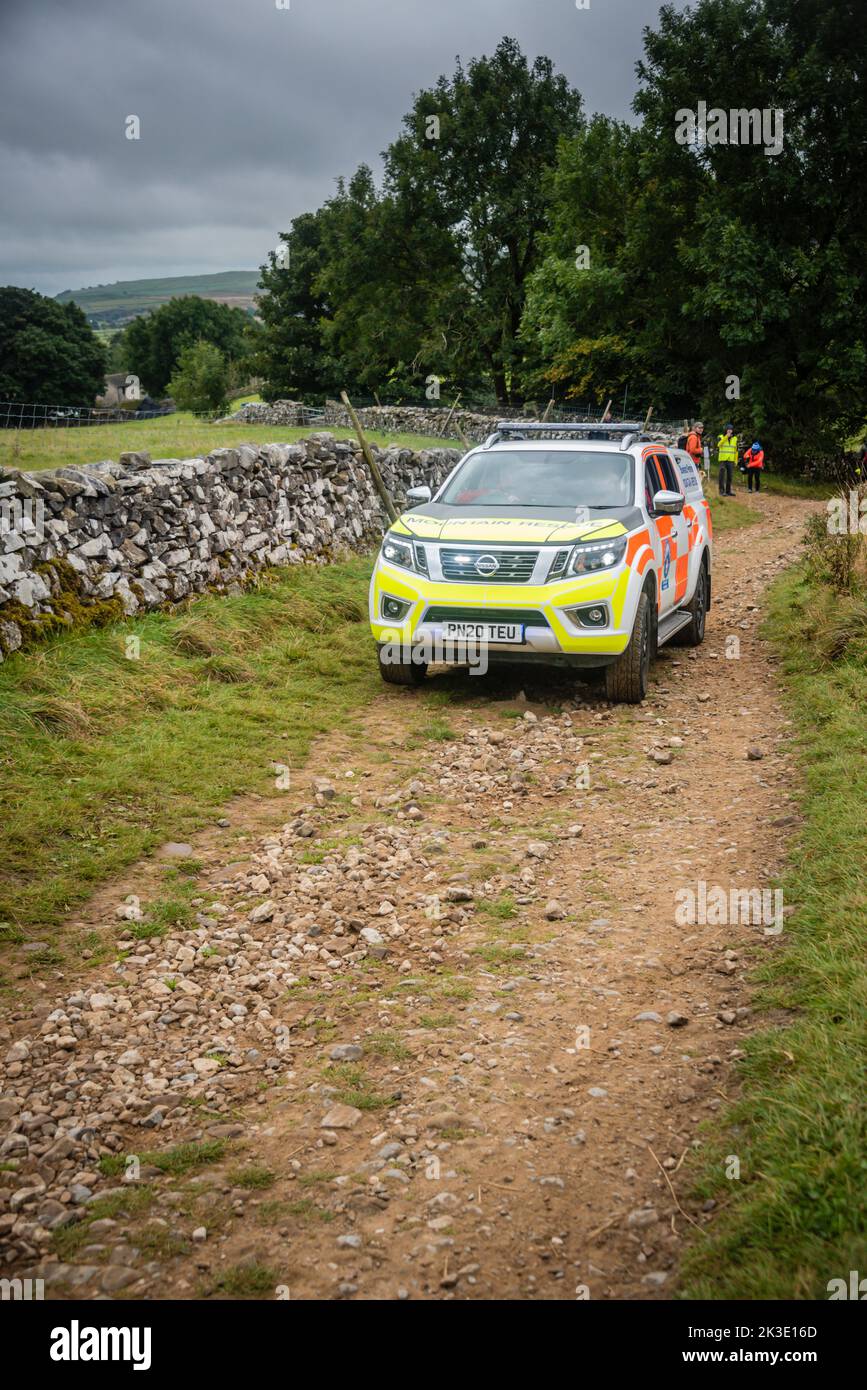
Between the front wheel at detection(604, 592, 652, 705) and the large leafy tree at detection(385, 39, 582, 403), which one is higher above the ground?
the large leafy tree at detection(385, 39, 582, 403)

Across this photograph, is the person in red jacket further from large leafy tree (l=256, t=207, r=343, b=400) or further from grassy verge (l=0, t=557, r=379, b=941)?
large leafy tree (l=256, t=207, r=343, b=400)

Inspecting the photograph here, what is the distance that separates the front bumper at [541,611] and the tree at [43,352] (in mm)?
66517

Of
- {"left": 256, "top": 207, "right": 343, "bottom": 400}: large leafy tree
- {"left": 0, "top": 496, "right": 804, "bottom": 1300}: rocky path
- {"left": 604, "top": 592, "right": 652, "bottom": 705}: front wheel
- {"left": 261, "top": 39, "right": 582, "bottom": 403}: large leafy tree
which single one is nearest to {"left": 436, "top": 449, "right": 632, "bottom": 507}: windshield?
{"left": 604, "top": 592, "right": 652, "bottom": 705}: front wheel

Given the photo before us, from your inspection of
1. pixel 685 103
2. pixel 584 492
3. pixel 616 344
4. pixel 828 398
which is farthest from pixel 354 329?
pixel 584 492

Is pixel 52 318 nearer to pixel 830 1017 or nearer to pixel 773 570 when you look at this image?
pixel 773 570

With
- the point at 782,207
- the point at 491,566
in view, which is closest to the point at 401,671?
the point at 491,566

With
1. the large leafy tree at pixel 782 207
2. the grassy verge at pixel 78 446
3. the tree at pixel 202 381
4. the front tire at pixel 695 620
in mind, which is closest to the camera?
the front tire at pixel 695 620

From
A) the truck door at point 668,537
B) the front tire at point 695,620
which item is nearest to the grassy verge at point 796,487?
the front tire at point 695,620

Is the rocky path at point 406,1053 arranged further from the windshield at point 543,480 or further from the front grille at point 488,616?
the windshield at point 543,480

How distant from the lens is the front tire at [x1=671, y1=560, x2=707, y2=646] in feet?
35.6

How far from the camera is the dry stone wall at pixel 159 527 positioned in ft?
26.7

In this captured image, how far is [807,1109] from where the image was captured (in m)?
3.00

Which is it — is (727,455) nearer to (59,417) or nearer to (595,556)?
(59,417)

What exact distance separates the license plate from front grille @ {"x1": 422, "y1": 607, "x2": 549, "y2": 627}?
0.03m
